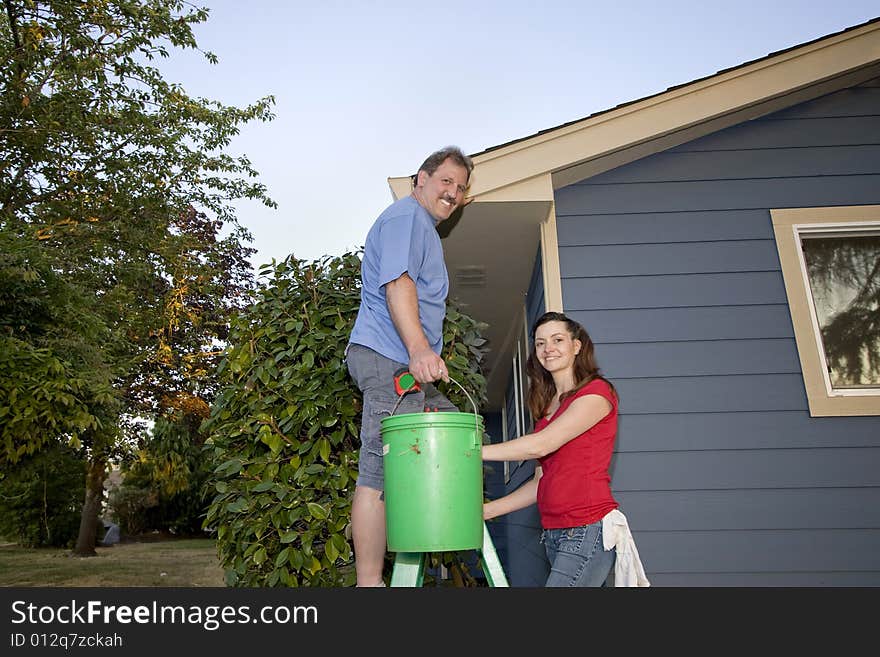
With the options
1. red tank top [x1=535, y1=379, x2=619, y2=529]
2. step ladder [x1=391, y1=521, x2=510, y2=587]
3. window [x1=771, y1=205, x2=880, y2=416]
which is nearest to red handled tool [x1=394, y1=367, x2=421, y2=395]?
step ladder [x1=391, y1=521, x2=510, y2=587]

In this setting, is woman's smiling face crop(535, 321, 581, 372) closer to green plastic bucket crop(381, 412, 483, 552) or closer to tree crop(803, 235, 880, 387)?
green plastic bucket crop(381, 412, 483, 552)

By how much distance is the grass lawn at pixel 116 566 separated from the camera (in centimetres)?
855

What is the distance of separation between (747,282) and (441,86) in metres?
9.57

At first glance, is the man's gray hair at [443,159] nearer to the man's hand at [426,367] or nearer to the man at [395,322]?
the man at [395,322]

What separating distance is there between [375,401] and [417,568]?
0.49 metres

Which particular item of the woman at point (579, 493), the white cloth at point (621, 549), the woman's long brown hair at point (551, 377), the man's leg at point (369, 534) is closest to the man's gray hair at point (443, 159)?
the woman's long brown hair at point (551, 377)

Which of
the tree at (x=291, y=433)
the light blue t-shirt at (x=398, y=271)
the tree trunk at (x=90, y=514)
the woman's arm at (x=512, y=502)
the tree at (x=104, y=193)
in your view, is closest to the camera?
the light blue t-shirt at (x=398, y=271)

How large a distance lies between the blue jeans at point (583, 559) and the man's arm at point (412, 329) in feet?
2.06

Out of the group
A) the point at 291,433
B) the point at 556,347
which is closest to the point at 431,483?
the point at 556,347

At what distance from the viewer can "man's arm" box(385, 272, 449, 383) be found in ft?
5.67

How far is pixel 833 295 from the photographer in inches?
148

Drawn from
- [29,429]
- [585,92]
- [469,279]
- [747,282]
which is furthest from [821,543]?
[585,92]

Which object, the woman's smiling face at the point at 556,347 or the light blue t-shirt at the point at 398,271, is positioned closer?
the light blue t-shirt at the point at 398,271

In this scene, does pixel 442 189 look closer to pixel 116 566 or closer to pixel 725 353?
pixel 725 353
